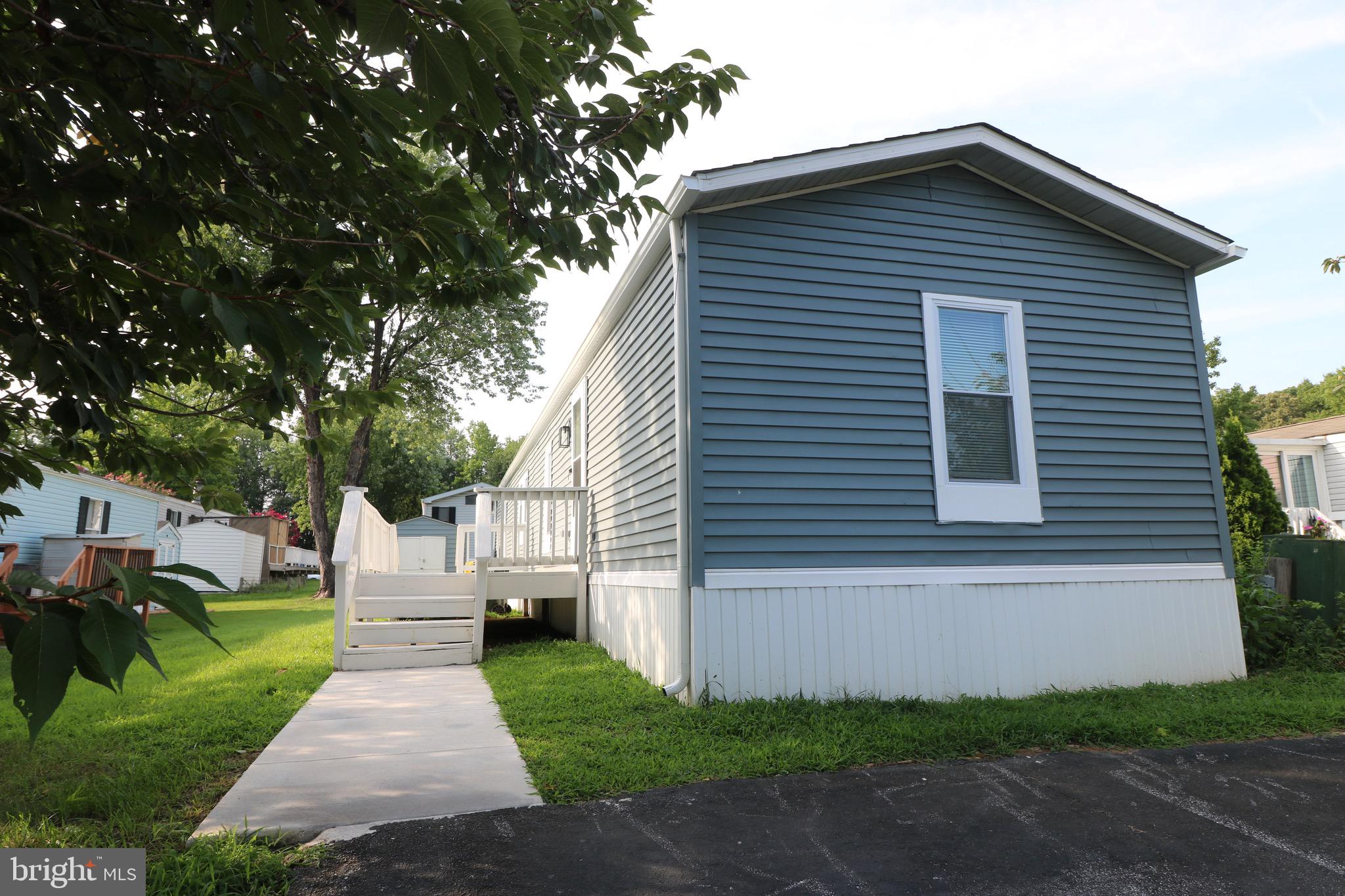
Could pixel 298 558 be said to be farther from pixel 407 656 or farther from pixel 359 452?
pixel 407 656

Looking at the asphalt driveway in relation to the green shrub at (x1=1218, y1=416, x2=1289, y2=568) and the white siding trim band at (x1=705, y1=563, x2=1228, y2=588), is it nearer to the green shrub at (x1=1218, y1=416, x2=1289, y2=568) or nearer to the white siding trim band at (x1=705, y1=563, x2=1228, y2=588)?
the white siding trim band at (x1=705, y1=563, x2=1228, y2=588)

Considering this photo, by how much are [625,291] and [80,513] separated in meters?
17.3

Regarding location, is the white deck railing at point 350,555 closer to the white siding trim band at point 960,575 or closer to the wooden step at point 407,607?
the wooden step at point 407,607

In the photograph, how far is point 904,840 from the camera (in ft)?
9.79

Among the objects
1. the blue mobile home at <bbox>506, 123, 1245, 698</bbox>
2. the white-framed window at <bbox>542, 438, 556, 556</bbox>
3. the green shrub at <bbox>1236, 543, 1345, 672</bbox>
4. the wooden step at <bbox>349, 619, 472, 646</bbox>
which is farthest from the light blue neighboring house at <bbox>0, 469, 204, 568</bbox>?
the green shrub at <bbox>1236, 543, 1345, 672</bbox>

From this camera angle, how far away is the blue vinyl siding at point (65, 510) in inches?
606

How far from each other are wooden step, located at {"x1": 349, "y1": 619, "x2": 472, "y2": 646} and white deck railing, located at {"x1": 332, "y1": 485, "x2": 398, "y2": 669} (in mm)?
130

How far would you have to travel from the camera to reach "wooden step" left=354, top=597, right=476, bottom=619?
299 inches

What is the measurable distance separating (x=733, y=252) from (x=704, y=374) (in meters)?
0.98

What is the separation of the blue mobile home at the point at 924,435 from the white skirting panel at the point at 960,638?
0.06 feet

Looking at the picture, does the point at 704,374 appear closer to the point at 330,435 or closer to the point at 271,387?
the point at 330,435

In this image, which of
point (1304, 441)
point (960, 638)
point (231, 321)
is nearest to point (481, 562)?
point (960, 638)

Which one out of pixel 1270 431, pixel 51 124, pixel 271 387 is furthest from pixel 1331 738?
pixel 1270 431

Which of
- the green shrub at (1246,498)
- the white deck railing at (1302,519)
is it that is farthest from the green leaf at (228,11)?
the white deck railing at (1302,519)
